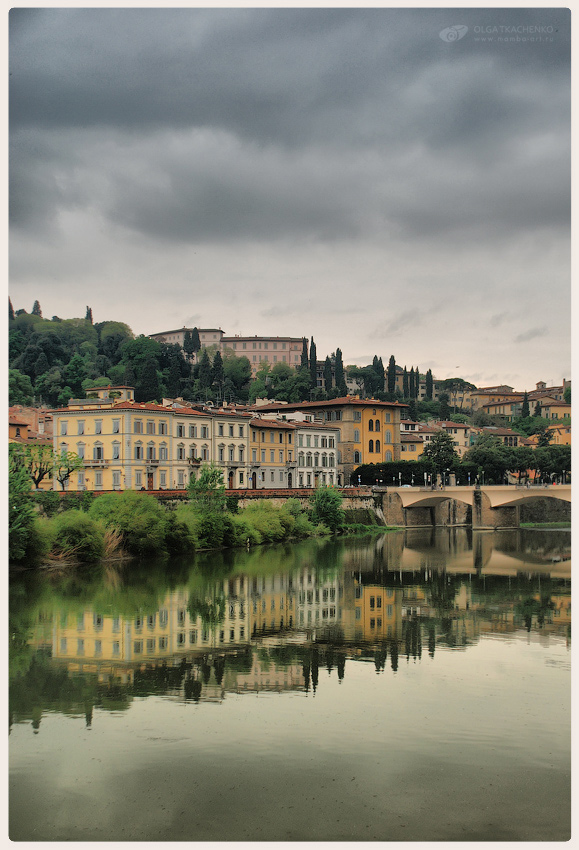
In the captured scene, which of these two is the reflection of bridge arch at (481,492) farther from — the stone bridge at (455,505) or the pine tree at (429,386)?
the pine tree at (429,386)

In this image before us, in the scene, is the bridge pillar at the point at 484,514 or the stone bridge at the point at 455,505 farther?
the bridge pillar at the point at 484,514

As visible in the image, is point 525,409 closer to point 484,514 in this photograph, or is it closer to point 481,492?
point 484,514

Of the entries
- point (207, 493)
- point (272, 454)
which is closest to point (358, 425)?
point (272, 454)

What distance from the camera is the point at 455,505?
38781 mm

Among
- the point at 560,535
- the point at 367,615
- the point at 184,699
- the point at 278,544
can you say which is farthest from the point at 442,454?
the point at 184,699

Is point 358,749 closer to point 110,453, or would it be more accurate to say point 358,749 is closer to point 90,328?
point 110,453

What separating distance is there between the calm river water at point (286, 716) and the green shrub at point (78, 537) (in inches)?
111

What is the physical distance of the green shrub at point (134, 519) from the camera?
20.0 metres

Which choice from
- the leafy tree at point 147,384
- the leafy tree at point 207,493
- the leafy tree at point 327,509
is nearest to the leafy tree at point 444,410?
the leafy tree at point 147,384

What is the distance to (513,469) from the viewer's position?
41750 mm

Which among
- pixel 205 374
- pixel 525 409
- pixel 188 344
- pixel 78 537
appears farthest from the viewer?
pixel 188 344

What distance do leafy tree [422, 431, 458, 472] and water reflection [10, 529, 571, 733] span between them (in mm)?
19598

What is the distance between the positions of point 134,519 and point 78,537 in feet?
7.03

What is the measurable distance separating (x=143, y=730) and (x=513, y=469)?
37207mm
